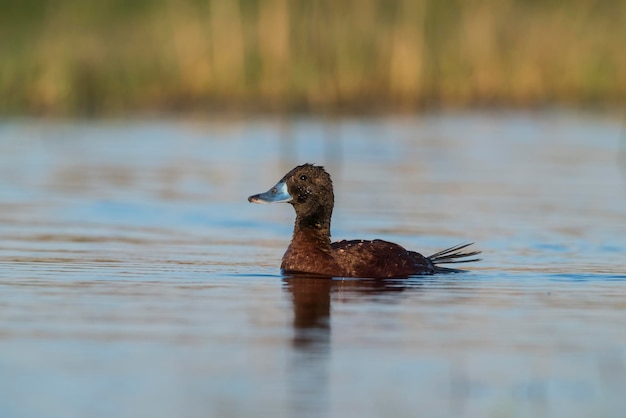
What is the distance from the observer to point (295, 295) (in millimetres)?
8734

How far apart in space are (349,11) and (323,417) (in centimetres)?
2175

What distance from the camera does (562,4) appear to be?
92.7ft

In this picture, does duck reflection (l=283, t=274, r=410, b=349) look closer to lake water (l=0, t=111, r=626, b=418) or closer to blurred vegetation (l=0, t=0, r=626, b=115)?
lake water (l=0, t=111, r=626, b=418)

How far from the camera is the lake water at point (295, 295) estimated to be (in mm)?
5898

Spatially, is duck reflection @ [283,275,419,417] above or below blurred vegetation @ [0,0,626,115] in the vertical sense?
below

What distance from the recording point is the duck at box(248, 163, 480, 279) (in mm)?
9742

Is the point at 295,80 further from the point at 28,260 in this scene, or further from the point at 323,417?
the point at 323,417

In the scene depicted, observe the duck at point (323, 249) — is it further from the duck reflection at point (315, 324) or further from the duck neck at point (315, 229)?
the duck reflection at point (315, 324)

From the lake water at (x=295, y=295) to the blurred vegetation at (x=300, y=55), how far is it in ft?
17.9

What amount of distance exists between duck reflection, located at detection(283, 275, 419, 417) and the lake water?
0.06ft

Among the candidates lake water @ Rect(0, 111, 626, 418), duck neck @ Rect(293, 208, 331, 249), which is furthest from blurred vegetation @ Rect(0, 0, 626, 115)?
duck neck @ Rect(293, 208, 331, 249)

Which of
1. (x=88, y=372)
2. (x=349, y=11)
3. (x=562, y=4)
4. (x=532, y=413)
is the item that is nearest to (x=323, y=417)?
(x=532, y=413)

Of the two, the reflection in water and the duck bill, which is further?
the duck bill

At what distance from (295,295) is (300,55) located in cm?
1680
